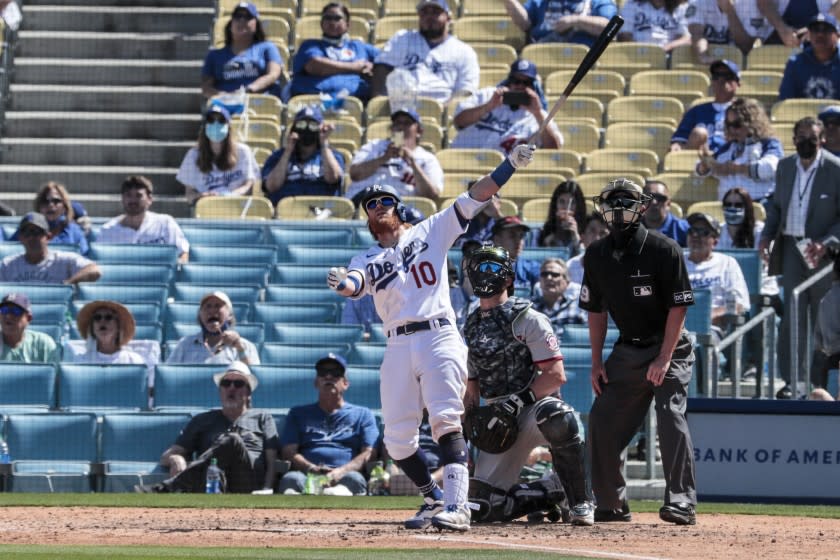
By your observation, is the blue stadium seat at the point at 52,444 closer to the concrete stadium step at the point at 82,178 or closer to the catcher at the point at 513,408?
the catcher at the point at 513,408

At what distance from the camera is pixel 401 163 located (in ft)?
46.7

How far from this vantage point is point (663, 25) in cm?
1655

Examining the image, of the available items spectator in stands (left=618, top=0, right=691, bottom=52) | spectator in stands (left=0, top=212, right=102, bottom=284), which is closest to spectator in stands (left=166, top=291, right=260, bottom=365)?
spectator in stands (left=0, top=212, right=102, bottom=284)

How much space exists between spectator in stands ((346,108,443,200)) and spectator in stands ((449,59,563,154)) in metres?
0.69

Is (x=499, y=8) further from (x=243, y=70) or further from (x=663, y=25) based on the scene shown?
(x=243, y=70)

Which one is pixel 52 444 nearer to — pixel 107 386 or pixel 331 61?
pixel 107 386

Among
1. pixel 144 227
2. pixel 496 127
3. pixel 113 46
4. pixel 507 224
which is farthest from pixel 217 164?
pixel 113 46

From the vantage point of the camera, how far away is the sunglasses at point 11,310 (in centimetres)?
1199

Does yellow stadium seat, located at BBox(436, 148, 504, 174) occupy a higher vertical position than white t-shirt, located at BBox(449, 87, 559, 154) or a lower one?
lower

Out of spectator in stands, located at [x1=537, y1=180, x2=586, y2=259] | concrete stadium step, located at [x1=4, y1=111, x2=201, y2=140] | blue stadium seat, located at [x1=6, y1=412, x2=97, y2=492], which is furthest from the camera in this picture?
concrete stadium step, located at [x1=4, y1=111, x2=201, y2=140]

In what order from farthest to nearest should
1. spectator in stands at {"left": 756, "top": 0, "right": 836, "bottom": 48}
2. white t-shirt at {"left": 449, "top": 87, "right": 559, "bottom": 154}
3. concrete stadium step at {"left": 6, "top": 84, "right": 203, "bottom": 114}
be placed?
concrete stadium step at {"left": 6, "top": 84, "right": 203, "bottom": 114} < spectator in stands at {"left": 756, "top": 0, "right": 836, "bottom": 48} < white t-shirt at {"left": 449, "top": 87, "right": 559, "bottom": 154}

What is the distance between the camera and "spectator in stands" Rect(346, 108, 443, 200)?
46.0ft

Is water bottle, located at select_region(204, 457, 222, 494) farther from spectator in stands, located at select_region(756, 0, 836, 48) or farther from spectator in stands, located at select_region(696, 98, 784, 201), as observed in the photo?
spectator in stands, located at select_region(756, 0, 836, 48)

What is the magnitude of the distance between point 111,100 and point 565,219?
592cm
